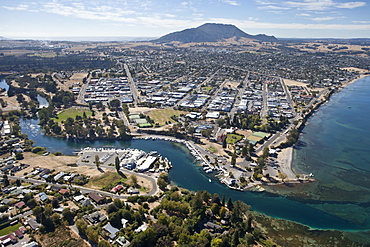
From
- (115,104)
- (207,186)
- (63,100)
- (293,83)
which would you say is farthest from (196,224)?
(293,83)

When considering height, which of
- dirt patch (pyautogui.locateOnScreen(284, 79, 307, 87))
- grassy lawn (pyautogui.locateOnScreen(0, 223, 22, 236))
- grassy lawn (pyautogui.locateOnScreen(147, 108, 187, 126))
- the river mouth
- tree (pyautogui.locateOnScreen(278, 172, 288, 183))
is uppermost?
dirt patch (pyautogui.locateOnScreen(284, 79, 307, 87))

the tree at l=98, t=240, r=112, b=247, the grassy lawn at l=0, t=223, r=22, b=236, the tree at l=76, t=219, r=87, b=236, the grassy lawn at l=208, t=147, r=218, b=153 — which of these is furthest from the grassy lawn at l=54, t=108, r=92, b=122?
the tree at l=98, t=240, r=112, b=247

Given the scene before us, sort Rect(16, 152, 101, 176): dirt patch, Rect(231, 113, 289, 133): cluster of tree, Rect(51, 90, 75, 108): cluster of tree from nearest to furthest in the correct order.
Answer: Rect(16, 152, 101, 176): dirt patch, Rect(231, 113, 289, 133): cluster of tree, Rect(51, 90, 75, 108): cluster of tree

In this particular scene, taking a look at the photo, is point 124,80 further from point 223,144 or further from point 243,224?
point 243,224

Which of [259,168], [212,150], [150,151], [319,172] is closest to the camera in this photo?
[259,168]

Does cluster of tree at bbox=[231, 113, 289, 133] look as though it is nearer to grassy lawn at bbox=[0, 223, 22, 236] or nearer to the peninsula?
the peninsula

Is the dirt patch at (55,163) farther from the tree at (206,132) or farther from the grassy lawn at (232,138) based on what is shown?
the grassy lawn at (232,138)

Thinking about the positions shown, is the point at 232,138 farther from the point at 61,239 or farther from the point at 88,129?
the point at 61,239
